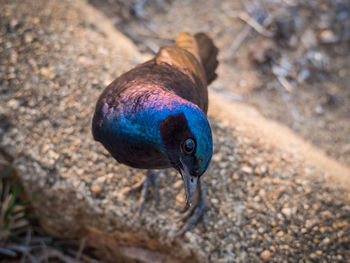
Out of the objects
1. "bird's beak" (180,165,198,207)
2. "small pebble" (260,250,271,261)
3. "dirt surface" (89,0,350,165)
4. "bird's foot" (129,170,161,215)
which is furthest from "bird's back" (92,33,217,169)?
"dirt surface" (89,0,350,165)

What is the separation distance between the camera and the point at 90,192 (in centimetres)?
285

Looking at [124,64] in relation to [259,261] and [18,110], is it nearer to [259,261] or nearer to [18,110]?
[18,110]

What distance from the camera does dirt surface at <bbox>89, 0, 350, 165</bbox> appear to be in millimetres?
4621

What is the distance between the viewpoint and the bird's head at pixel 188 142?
→ 69.1 inches

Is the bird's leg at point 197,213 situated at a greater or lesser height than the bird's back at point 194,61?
lesser

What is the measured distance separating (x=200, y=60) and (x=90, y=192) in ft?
4.60

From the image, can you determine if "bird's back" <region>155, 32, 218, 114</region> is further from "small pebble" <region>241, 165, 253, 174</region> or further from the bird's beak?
"small pebble" <region>241, 165, 253, 174</region>

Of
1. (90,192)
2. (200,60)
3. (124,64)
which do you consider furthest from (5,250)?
(200,60)

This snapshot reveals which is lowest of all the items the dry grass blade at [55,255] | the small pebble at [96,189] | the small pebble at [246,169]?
the dry grass blade at [55,255]

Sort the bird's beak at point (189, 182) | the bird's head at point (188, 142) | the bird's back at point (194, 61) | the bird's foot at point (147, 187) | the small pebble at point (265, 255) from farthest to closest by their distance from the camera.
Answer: the bird's foot at point (147, 187) < the small pebble at point (265, 255) < the bird's back at point (194, 61) < the bird's beak at point (189, 182) < the bird's head at point (188, 142)

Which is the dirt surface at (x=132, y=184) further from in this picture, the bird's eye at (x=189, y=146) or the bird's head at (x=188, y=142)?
the bird's eye at (x=189, y=146)

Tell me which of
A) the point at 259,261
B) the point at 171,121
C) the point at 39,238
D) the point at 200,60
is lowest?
the point at 39,238

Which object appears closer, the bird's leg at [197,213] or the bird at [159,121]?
the bird at [159,121]

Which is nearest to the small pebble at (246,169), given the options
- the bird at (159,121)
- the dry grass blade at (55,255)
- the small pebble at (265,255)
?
the small pebble at (265,255)
